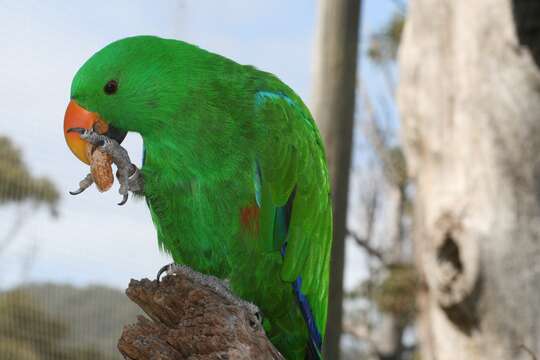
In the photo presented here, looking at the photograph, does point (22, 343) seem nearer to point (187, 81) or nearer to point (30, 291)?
point (30, 291)

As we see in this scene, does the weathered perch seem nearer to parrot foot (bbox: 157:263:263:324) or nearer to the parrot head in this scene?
parrot foot (bbox: 157:263:263:324)

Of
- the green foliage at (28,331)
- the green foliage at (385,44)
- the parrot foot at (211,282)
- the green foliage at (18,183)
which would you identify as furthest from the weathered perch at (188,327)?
the green foliage at (385,44)

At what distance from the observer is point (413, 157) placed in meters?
3.38

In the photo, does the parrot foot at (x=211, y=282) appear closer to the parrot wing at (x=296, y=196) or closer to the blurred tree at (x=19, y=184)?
the parrot wing at (x=296, y=196)

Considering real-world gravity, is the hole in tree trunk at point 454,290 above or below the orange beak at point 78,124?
below

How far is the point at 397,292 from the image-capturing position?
708 cm

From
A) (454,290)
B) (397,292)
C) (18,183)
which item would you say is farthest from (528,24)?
(18,183)

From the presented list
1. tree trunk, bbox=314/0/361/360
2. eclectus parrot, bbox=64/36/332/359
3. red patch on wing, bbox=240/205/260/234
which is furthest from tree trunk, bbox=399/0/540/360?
red patch on wing, bbox=240/205/260/234

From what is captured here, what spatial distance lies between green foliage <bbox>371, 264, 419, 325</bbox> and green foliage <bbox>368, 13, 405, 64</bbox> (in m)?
4.49

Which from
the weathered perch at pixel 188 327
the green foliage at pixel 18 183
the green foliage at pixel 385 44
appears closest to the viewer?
the weathered perch at pixel 188 327

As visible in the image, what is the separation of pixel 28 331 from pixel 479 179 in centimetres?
563

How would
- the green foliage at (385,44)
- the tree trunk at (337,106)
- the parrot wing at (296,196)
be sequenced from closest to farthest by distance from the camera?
the parrot wing at (296,196)
the tree trunk at (337,106)
the green foliage at (385,44)

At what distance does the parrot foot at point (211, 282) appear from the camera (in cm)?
173

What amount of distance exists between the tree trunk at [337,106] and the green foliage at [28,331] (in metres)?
4.71
